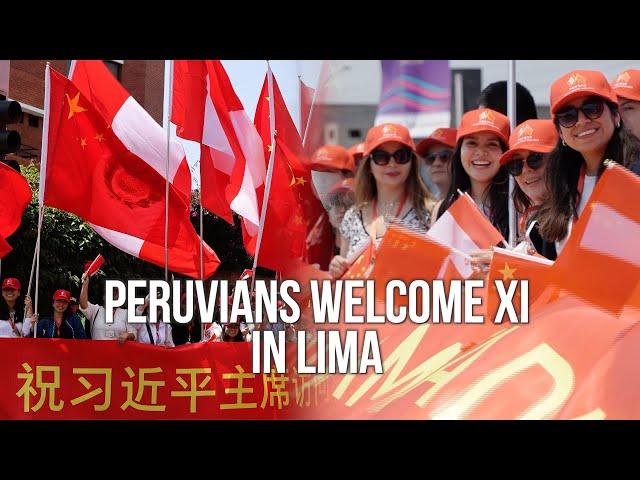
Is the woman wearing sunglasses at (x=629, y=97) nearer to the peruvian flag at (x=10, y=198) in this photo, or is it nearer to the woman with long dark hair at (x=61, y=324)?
the woman with long dark hair at (x=61, y=324)

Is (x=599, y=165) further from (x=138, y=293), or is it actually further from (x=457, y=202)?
(x=138, y=293)

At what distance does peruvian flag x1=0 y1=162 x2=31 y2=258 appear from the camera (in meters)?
6.25

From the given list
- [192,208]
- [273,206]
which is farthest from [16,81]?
[273,206]

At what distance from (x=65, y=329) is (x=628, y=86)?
4.11 metres

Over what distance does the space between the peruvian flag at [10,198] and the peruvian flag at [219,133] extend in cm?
142

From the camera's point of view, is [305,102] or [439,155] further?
[305,102]

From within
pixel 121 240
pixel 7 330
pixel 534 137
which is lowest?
pixel 7 330

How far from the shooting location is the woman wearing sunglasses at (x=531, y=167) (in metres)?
3.98

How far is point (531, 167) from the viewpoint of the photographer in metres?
4.06

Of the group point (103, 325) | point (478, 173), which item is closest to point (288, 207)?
point (103, 325)

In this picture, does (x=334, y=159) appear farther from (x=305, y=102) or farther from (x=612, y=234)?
(x=612, y=234)

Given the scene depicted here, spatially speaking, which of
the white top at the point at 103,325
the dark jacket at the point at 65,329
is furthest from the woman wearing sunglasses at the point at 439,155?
the dark jacket at the point at 65,329

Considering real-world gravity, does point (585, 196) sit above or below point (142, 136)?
below

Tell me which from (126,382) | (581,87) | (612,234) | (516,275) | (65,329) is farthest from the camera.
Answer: (65,329)
